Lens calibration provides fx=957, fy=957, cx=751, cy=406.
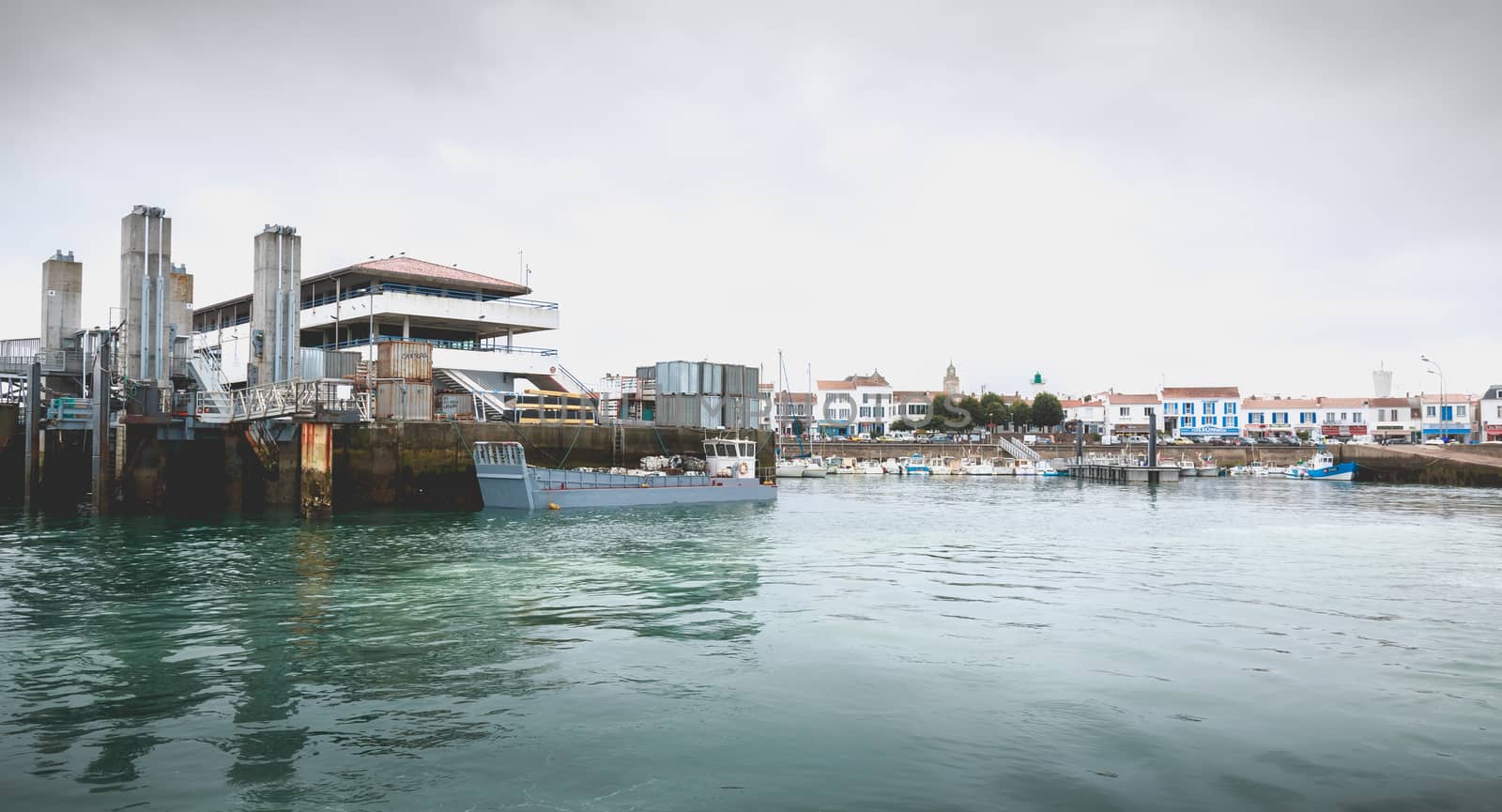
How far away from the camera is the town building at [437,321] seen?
52.2 metres

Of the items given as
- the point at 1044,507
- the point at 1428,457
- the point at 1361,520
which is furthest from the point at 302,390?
the point at 1428,457

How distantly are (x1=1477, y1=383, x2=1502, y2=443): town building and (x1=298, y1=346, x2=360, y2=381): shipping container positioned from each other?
117m

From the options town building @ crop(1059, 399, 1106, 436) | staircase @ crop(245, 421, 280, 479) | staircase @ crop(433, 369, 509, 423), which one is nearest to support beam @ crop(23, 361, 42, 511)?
staircase @ crop(245, 421, 280, 479)

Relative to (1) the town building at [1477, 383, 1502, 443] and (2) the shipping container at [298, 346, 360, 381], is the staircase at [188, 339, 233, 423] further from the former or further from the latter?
(1) the town building at [1477, 383, 1502, 443]

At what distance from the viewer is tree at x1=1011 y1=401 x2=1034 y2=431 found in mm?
122012

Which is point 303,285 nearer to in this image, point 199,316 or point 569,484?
point 199,316

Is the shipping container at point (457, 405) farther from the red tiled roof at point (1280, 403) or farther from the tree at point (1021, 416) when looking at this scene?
the red tiled roof at point (1280, 403)

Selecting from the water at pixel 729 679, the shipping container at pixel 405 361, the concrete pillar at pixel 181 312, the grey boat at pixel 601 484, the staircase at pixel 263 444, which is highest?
the concrete pillar at pixel 181 312

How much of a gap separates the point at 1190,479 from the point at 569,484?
60.3 metres

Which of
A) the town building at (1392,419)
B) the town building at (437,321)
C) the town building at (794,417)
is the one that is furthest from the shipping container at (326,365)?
the town building at (1392,419)

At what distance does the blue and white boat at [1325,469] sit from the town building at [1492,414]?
3516 cm

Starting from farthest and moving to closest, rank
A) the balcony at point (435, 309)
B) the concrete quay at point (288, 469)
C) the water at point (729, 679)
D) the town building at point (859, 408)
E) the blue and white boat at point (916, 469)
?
the town building at point (859, 408) < the blue and white boat at point (916, 469) < the balcony at point (435, 309) < the concrete quay at point (288, 469) < the water at point (729, 679)

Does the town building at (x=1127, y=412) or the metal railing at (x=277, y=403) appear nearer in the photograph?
the metal railing at (x=277, y=403)

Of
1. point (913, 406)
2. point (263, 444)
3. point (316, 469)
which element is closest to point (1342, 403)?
point (913, 406)
